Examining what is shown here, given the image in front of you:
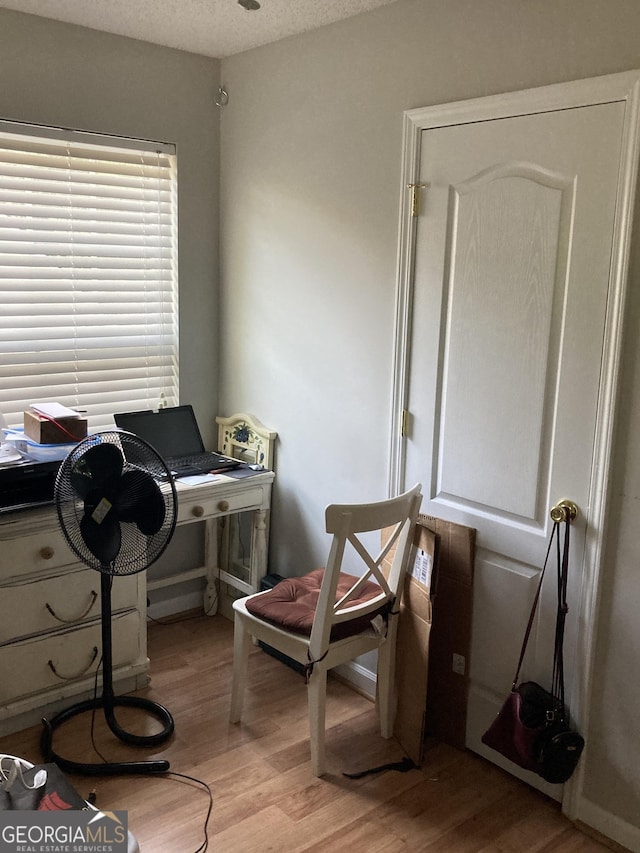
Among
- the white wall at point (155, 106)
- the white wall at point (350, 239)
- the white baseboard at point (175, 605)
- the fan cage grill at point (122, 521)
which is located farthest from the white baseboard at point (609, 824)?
the white wall at point (155, 106)

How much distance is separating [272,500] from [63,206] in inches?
57.4

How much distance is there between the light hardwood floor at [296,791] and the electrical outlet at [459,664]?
0.92 ft

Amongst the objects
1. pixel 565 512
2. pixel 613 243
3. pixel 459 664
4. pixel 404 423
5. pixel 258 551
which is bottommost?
pixel 459 664

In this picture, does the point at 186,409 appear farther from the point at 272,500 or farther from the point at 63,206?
the point at 63,206

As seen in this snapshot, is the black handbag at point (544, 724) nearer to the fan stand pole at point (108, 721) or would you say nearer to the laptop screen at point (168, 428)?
the fan stand pole at point (108, 721)

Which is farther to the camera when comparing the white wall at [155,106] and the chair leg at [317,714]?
the white wall at [155,106]

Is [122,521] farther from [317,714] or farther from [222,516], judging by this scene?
[222,516]

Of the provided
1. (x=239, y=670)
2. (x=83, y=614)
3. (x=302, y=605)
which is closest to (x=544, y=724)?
(x=302, y=605)

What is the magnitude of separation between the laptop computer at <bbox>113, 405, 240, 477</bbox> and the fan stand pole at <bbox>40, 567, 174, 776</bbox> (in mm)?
731

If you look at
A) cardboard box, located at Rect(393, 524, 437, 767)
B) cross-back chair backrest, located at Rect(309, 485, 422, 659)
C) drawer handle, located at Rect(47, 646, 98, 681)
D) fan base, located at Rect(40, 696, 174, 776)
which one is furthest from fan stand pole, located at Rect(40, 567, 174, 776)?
cardboard box, located at Rect(393, 524, 437, 767)

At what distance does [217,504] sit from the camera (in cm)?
312

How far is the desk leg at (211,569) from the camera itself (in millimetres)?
3576

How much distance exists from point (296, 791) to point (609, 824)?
910 millimetres

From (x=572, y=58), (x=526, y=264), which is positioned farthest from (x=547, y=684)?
(x=572, y=58)
